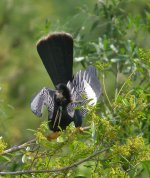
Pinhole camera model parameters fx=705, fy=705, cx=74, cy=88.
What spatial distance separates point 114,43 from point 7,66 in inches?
179

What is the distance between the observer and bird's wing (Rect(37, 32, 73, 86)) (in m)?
4.77

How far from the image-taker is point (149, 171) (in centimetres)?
307

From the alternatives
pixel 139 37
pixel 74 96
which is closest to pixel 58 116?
pixel 74 96

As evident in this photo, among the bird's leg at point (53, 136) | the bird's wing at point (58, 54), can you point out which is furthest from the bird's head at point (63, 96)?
the bird's wing at point (58, 54)

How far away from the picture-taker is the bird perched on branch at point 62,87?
4.16 metres

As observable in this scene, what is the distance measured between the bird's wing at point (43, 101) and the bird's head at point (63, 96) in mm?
37

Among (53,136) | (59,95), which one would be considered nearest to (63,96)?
(59,95)

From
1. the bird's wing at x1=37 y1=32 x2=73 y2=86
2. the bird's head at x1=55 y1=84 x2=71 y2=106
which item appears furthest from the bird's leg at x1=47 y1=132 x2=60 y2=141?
the bird's wing at x1=37 y1=32 x2=73 y2=86

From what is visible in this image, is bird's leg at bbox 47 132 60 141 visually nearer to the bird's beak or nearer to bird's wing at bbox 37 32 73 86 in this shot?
the bird's beak

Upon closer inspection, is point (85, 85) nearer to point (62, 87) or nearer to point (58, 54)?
point (62, 87)

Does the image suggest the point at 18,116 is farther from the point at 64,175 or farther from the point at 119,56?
the point at 64,175

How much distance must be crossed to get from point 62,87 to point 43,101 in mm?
218

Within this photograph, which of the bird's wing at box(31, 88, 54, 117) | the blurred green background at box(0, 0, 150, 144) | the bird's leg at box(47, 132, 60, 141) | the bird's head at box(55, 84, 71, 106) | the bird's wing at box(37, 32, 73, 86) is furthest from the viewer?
the blurred green background at box(0, 0, 150, 144)

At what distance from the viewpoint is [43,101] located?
4195 millimetres
